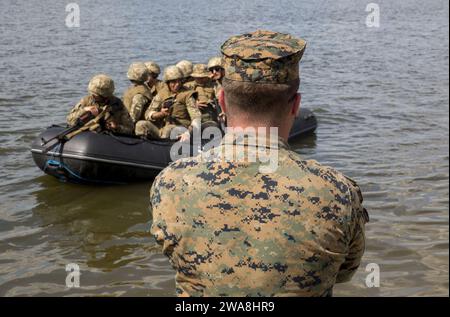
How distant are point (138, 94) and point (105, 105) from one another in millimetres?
1062

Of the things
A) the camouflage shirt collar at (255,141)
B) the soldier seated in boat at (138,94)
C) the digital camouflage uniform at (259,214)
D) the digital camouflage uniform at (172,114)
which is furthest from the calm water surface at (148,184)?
the camouflage shirt collar at (255,141)

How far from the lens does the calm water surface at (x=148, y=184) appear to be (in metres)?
6.18

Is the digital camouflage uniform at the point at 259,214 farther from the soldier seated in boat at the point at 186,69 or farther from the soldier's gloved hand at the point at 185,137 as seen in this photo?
the soldier seated in boat at the point at 186,69

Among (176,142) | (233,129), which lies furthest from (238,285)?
(176,142)

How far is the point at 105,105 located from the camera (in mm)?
8375

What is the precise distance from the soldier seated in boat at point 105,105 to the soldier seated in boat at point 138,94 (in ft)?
2.24

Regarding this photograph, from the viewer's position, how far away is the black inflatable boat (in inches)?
323

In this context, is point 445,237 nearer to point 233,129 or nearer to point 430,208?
point 430,208

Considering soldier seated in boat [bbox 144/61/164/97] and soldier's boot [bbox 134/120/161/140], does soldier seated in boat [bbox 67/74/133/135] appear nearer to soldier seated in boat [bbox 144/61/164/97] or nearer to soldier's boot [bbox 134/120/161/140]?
soldier's boot [bbox 134/120/161/140]

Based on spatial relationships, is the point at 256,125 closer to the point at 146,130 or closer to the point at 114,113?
the point at 114,113

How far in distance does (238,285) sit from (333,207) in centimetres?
46

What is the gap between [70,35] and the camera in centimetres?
2361

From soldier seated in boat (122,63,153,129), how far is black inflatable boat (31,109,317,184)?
0.80m
